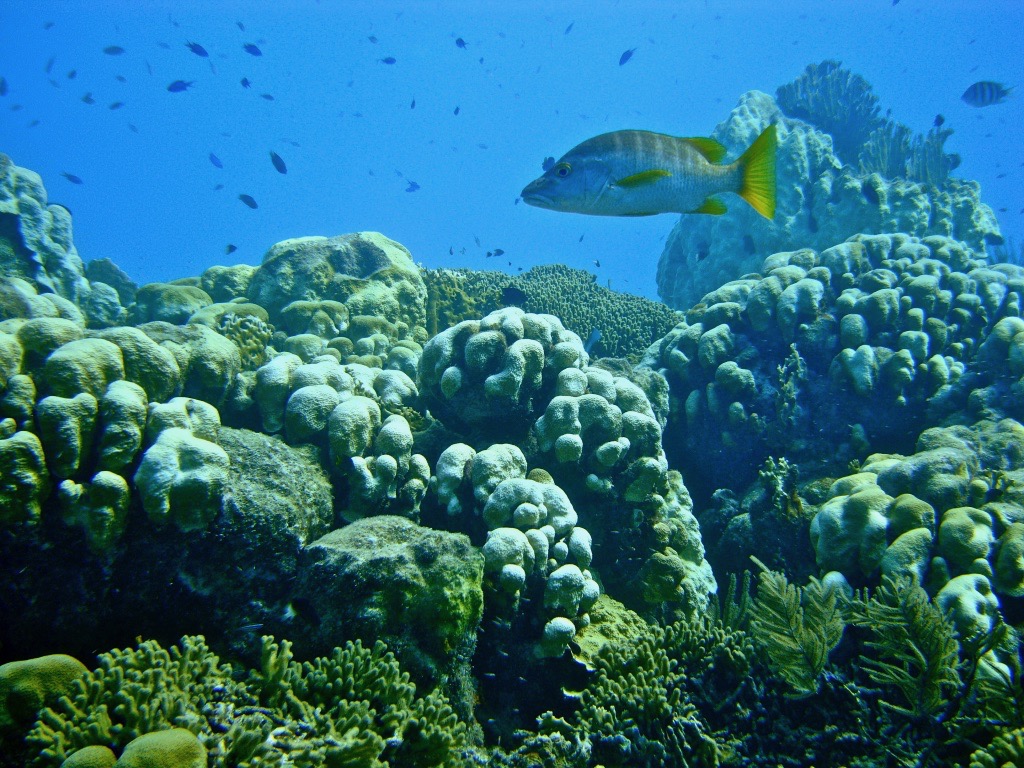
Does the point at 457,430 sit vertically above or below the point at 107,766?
above

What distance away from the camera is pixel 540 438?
15.4 ft

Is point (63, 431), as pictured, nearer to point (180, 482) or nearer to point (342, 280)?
point (180, 482)

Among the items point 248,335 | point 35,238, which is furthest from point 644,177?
point 35,238

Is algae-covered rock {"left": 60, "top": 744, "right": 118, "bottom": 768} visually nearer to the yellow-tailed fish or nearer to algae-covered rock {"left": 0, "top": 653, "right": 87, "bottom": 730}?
algae-covered rock {"left": 0, "top": 653, "right": 87, "bottom": 730}

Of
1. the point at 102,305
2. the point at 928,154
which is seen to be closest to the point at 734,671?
the point at 102,305

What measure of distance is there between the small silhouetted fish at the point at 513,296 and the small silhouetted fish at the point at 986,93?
11.3m

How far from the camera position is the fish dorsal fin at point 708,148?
3.26m

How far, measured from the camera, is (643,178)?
305cm

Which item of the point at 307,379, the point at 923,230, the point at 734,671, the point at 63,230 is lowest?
the point at 734,671

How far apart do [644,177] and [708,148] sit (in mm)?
589

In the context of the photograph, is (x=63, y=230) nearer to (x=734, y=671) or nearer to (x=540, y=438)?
(x=540, y=438)

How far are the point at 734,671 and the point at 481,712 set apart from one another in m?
1.80

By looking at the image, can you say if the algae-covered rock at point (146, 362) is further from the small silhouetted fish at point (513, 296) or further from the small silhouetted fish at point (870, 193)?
the small silhouetted fish at point (870, 193)

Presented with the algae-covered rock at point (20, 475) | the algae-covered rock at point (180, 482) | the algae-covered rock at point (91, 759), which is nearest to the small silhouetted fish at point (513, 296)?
the algae-covered rock at point (180, 482)
